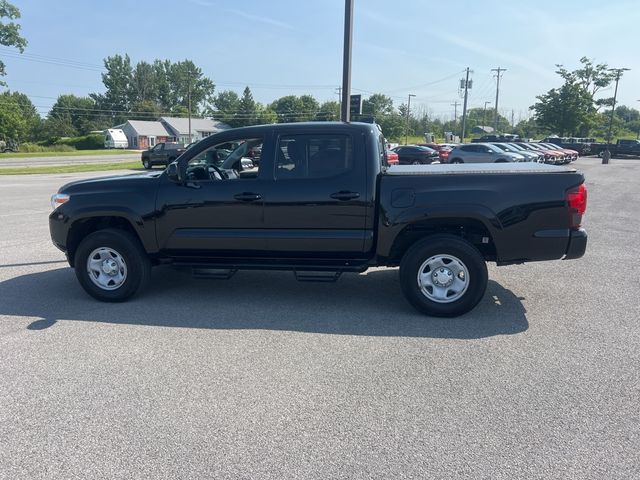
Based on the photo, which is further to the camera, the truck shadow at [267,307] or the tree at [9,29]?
the tree at [9,29]

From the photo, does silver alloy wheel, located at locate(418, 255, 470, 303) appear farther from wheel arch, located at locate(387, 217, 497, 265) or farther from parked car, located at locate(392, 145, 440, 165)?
parked car, located at locate(392, 145, 440, 165)

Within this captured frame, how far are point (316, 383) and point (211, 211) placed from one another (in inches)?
96.2

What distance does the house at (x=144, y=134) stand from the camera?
8894cm

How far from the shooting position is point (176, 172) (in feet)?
18.0

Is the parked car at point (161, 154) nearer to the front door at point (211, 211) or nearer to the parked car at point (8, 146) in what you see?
the front door at point (211, 211)

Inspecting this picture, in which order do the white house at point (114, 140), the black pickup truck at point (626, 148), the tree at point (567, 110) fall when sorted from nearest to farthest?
the black pickup truck at point (626, 148) → the tree at point (567, 110) → the white house at point (114, 140)

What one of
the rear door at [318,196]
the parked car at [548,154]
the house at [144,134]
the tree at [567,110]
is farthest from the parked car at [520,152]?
the house at [144,134]

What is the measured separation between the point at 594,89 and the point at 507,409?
318ft

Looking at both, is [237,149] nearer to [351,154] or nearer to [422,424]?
[351,154]

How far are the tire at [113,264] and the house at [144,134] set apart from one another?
86.3m

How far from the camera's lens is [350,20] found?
9.09 m

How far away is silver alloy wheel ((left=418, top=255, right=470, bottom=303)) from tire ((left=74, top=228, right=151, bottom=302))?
3077 mm

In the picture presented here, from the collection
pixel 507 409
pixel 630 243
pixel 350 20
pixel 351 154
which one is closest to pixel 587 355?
pixel 507 409

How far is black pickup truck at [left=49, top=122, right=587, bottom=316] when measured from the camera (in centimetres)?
503
